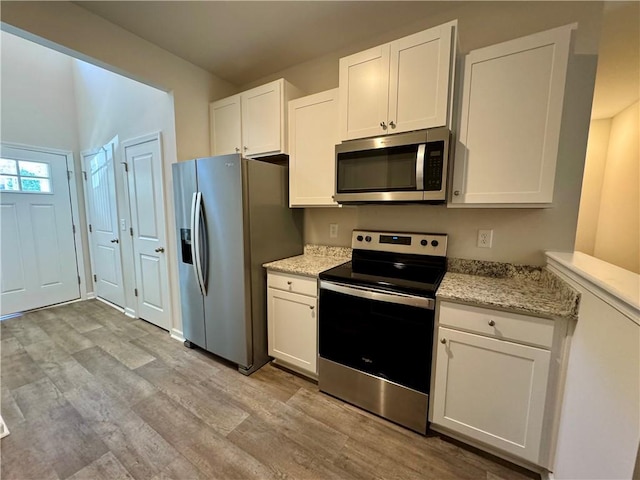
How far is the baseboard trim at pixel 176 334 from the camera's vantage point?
265cm

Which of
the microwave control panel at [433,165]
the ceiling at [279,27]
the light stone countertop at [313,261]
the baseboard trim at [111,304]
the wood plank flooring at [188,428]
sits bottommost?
the wood plank flooring at [188,428]

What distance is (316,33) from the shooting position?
6.61 feet

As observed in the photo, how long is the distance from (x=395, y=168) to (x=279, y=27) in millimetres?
1426

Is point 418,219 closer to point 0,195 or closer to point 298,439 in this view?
point 298,439

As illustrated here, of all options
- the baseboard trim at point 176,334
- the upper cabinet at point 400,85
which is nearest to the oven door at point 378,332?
the upper cabinet at point 400,85

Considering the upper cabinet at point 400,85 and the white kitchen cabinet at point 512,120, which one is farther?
the upper cabinet at point 400,85

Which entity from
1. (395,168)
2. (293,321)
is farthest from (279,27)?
(293,321)

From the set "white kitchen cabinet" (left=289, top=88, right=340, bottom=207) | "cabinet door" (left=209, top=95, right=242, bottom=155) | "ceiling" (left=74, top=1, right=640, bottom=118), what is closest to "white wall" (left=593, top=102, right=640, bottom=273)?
"ceiling" (left=74, top=1, right=640, bottom=118)

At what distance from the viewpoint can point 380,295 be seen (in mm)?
1545

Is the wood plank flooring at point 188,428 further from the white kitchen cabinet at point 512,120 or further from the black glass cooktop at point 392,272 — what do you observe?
the white kitchen cabinet at point 512,120

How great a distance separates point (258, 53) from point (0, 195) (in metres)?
3.49

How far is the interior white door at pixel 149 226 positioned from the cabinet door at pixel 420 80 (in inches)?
86.8

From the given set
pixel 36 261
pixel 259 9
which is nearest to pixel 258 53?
pixel 259 9

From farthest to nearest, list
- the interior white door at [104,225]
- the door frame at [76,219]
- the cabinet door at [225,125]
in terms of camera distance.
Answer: the door frame at [76,219], the interior white door at [104,225], the cabinet door at [225,125]
